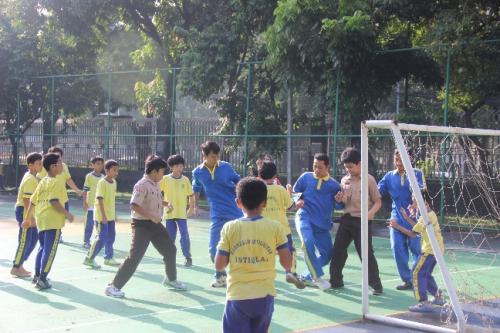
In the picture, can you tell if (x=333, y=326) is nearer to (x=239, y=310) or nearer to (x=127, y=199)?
(x=239, y=310)

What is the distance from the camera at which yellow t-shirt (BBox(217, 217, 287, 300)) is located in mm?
5074

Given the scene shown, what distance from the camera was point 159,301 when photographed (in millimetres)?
8406

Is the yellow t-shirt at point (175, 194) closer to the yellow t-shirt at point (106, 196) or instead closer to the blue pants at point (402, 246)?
the yellow t-shirt at point (106, 196)

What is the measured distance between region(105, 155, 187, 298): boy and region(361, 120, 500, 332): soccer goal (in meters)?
2.41

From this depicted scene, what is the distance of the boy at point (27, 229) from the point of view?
9797 millimetres

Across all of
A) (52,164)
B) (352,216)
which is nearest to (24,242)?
(52,164)

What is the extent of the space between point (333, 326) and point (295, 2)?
Answer: 10.2 metres

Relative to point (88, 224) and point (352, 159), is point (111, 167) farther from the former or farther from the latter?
point (352, 159)

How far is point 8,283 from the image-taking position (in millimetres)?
9391

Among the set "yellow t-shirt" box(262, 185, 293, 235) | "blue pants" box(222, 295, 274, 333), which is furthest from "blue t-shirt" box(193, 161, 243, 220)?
"blue pants" box(222, 295, 274, 333)

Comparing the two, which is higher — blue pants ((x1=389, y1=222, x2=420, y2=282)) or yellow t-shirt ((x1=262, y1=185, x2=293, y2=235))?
yellow t-shirt ((x1=262, y1=185, x2=293, y2=235))

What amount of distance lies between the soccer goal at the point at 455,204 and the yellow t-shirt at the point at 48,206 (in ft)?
12.1

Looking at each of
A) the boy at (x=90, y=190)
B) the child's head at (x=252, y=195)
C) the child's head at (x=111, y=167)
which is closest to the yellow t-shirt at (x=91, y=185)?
the boy at (x=90, y=190)

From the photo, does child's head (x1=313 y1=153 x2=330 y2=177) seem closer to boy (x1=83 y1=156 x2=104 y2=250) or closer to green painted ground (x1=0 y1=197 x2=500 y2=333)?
green painted ground (x1=0 y1=197 x2=500 y2=333)
